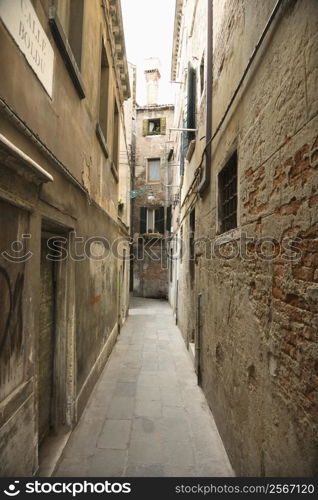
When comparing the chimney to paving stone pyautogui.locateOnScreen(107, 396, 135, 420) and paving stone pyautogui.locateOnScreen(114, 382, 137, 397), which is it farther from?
paving stone pyautogui.locateOnScreen(107, 396, 135, 420)

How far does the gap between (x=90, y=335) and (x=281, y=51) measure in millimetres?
4491

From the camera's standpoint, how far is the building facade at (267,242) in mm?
1748

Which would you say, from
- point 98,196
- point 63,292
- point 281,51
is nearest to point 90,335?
point 63,292

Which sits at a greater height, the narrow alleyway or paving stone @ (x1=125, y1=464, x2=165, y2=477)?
paving stone @ (x1=125, y1=464, x2=165, y2=477)

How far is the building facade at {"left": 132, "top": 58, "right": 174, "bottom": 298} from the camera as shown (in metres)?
19.4

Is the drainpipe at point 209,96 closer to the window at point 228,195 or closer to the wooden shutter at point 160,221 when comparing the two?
the window at point 228,195

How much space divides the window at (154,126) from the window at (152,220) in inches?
210

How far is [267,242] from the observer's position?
2.37 metres

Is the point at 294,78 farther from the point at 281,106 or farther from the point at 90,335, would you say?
the point at 90,335

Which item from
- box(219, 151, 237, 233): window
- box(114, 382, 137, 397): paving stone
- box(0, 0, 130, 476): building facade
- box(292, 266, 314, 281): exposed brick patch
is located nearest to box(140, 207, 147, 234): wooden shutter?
box(0, 0, 130, 476): building facade

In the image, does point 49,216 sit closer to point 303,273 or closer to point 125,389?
point 303,273

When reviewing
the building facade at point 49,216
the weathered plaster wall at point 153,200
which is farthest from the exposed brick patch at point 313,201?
the weathered plaster wall at point 153,200

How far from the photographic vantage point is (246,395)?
276cm

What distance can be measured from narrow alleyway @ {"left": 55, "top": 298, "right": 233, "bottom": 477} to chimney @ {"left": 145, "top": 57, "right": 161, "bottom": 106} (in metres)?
19.8
